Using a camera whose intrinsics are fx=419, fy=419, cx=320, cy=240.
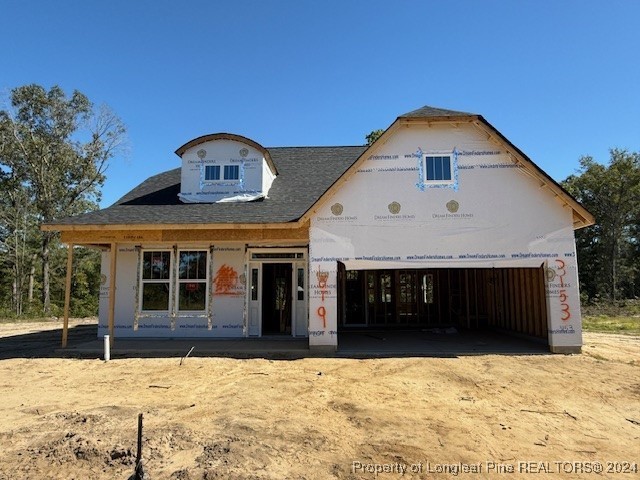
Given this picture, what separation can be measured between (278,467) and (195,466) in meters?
0.91

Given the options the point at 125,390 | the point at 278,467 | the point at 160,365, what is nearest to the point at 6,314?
the point at 160,365

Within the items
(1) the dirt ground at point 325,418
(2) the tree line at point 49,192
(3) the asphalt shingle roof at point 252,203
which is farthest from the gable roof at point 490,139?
(2) the tree line at point 49,192

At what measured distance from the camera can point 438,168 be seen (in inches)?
452

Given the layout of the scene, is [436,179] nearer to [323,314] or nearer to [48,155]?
[323,314]

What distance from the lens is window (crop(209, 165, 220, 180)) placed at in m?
14.1

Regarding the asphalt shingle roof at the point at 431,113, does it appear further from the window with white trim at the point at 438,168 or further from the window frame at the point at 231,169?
the window frame at the point at 231,169

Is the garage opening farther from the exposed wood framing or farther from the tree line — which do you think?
the tree line

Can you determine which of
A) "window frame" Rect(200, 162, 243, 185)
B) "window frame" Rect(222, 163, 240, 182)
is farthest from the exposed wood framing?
"window frame" Rect(222, 163, 240, 182)

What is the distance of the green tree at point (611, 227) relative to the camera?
35.1m

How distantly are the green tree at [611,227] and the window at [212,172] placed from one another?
1294 inches

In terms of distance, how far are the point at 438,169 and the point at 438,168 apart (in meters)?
0.03

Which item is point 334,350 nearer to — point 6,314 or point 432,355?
point 432,355

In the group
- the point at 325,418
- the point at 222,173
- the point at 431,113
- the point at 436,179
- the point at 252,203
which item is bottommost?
the point at 325,418

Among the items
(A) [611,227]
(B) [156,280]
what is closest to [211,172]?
(B) [156,280]
